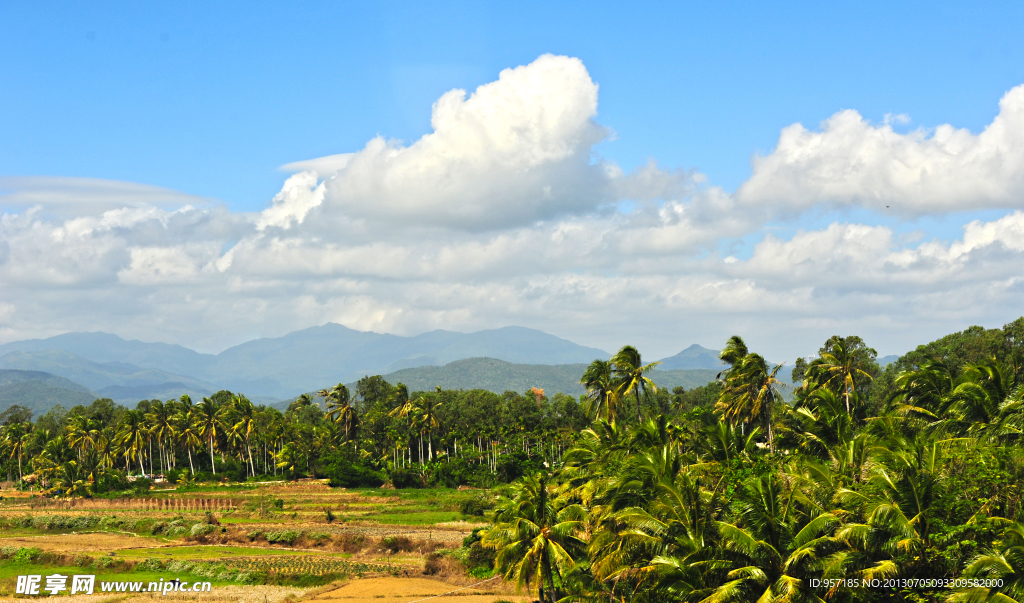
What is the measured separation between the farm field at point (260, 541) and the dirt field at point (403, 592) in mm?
129

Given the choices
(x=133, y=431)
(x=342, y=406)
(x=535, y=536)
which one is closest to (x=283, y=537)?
(x=535, y=536)

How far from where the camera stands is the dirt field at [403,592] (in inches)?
1737

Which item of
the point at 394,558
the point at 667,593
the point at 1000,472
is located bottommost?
the point at 394,558

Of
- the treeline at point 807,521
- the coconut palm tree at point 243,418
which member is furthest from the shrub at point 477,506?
the coconut palm tree at point 243,418

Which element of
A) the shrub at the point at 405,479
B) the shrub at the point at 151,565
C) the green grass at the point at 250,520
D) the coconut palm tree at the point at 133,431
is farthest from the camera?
the coconut palm tree at the point at 133,431

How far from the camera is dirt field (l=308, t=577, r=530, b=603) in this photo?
44125 millimetres

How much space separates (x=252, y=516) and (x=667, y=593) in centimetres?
6369

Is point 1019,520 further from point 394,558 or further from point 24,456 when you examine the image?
point 24,456

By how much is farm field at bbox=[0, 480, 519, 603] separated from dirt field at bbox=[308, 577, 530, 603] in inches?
5.1

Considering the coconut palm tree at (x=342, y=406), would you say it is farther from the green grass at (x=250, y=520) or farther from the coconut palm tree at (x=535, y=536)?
the coconut palm tree at (x=535, y=536)

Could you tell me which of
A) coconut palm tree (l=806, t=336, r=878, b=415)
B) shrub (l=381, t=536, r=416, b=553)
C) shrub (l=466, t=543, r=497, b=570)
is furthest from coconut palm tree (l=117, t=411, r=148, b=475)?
coconut palm tree (l=806, t=336, r=878, b=415)

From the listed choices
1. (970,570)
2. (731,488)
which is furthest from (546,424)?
(970,570)

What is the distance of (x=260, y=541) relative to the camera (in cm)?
6288

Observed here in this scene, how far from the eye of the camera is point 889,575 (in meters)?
21.0
